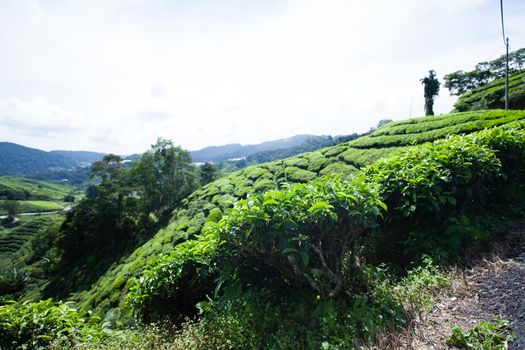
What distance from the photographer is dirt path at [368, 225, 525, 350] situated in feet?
8.23

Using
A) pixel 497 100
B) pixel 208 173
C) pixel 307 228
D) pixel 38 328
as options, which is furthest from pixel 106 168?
pixel 497 100

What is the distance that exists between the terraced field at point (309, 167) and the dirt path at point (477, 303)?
852cm

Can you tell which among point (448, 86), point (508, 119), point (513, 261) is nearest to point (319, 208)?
point (513, 261)

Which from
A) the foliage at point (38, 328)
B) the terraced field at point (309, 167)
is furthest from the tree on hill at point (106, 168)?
the foliage at point (38, 328)

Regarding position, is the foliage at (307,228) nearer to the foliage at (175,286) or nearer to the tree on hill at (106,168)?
the foliage at (175,286)

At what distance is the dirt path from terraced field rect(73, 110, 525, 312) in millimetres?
8521

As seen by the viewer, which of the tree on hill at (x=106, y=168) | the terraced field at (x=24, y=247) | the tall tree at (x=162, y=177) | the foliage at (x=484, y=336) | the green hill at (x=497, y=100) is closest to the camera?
the foliage at (x=484, y=336)

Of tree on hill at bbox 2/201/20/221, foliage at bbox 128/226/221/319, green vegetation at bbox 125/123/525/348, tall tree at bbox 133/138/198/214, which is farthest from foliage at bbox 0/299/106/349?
tree on hill at bbox 2/201/20/221

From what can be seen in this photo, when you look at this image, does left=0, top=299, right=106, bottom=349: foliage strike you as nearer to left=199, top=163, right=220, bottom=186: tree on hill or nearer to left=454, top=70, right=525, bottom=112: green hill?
left=454, top=70, right=525, bottom=112: green hill

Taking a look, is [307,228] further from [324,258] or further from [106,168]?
[106,168]

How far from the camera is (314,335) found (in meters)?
3.04

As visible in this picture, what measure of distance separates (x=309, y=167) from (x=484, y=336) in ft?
40.6

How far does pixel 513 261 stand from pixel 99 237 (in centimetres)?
3560

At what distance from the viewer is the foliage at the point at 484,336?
7.40ft
